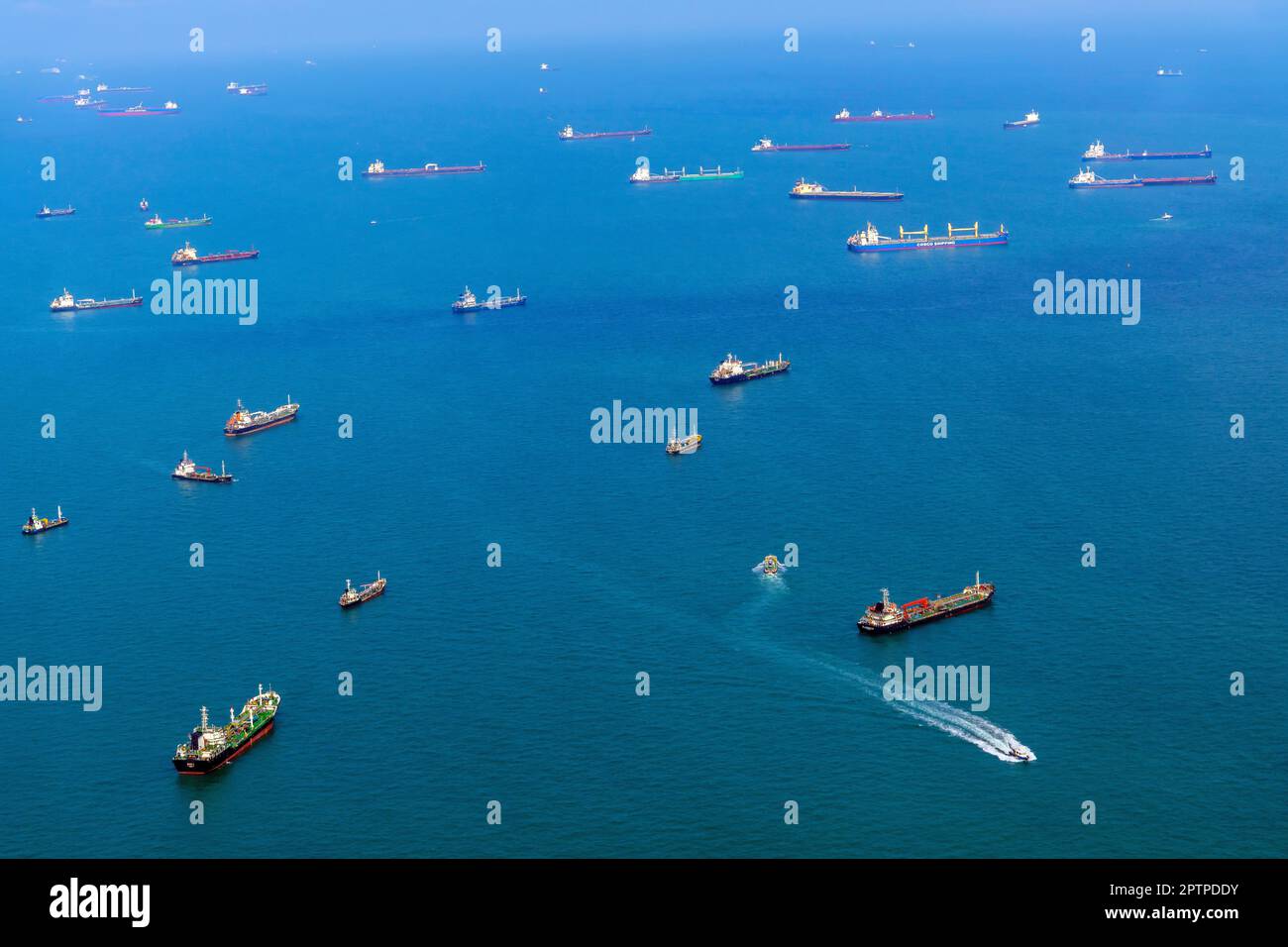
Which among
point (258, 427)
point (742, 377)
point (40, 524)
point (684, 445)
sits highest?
point (742, 377)

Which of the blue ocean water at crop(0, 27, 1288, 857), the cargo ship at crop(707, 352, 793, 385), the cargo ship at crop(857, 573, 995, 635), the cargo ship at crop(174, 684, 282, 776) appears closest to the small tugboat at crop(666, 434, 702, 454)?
the blue ocean water at crop(0, 27, 1288, 857)

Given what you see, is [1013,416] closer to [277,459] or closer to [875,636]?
[875,636]

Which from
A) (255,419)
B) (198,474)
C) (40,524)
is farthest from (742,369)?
(40,524)

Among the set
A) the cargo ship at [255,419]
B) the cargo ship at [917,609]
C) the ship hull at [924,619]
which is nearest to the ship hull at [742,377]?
the cargo ship at [255,419]

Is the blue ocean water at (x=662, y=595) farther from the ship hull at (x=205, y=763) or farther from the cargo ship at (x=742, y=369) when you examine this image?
the cargo ship at (x=742, y=369)

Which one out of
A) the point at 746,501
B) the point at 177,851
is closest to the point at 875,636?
the point at 746,501
